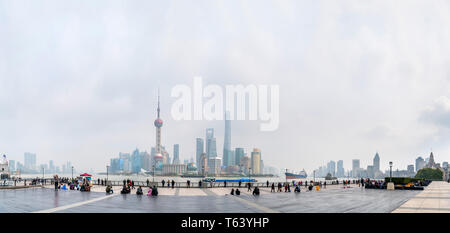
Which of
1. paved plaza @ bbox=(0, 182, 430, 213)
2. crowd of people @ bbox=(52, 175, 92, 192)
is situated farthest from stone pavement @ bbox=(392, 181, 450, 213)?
crowd of people @ bbox=(52, 175, 92, 192)

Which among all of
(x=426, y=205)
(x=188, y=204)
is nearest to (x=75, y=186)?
(x=188, y=204)

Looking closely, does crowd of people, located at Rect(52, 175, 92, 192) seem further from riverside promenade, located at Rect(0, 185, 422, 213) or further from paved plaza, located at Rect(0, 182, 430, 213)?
paved plaza, located at Rect(0, 182, 430, 213)

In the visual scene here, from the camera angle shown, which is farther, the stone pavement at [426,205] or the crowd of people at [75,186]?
the crowd of people at [75,186]

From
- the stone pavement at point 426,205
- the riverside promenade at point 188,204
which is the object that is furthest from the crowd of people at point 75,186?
the stone pavement at point 426,205

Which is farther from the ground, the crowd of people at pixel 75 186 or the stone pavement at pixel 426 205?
the stone pavement at pixel 426 205

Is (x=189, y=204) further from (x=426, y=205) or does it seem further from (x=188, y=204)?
(x=426, y=205)

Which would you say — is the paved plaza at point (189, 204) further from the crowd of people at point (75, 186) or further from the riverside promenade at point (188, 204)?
the crowd of people at point (75, 186)

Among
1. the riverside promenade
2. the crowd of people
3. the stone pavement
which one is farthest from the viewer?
the crowd of people

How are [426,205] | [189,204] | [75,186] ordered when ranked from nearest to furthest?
[426,205] → [189,204] → [75,186]

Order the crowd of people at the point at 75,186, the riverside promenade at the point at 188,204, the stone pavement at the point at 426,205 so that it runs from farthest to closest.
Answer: the crowd of people at the point at 75,186 < the riverside promenade at the point at 188,204 < the stone pavement at the point at 426,205
